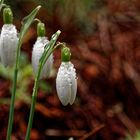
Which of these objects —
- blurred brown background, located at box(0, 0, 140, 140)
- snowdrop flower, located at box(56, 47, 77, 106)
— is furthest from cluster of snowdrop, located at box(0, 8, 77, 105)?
blurred brown background, located at box(0, 0, 140, 140)

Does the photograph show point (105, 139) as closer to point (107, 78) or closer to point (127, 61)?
point (107, 78)

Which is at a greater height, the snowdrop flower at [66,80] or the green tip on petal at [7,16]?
the green tip on petal at [7,16]

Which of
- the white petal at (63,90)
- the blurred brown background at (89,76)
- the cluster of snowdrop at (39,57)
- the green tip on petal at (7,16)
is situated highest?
the green tip on petal at (7,16)

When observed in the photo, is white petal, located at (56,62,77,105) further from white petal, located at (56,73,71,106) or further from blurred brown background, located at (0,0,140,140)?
blurred brown background, located at (0,0,140,140)

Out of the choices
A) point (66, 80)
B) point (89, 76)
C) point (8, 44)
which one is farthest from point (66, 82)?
point (89, 76)

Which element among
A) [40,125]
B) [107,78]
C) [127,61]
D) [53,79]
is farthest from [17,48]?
[127,61]

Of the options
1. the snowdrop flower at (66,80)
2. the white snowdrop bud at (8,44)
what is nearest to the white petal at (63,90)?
the snowdrop flower at (66,80)

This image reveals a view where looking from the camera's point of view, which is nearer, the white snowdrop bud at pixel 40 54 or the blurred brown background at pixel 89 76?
the white snowdrop bud at pixel 40 54

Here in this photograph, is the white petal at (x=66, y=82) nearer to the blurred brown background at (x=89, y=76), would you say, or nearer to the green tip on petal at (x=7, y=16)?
the green tip on petal at (x=7, y=16)
